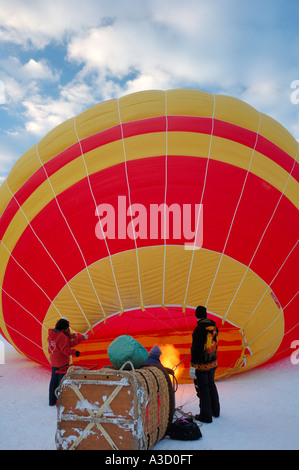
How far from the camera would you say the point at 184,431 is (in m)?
3.25

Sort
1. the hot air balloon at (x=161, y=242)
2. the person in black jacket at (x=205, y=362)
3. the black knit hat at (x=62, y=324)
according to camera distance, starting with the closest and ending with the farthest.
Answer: the person in black jacket at (x=205, y=362) < the black knit hat at (x=62, y=324) < the hot air balloon at (x=161, y=242)

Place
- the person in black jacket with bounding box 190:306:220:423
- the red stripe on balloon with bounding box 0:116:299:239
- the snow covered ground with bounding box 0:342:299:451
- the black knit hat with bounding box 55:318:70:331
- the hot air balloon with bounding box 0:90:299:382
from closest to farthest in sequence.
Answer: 1. the snow covered ground with bounding box 0:342:299:451
2. the person in black jacket with bounding box 190:306:220:423
3. the black knit hat with bounding box 55:318:70:331
4. the hot air balloon with bounding box 0:90:299:382
5. the red stripe on balloon with bounding box 0:116:299:239

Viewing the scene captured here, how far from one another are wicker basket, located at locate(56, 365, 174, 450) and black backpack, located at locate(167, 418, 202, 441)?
0.25 m

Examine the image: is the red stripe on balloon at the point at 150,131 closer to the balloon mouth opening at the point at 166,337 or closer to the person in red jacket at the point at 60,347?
the person in red jacket at the point at 60,347

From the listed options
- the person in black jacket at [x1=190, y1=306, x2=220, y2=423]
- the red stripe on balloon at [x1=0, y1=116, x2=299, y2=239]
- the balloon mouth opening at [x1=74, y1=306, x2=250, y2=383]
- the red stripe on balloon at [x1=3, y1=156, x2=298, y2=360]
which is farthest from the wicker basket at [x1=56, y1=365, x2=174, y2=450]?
the red stripe on balloon at [x1=0, y1=116, x2=299, y2=239]

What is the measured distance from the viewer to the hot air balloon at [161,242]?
4590 millimetres

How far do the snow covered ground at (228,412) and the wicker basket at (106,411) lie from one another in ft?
1.05

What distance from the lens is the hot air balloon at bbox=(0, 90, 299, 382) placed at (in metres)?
4.59

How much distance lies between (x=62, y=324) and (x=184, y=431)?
5.59 ft

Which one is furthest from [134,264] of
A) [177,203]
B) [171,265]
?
[177,203]

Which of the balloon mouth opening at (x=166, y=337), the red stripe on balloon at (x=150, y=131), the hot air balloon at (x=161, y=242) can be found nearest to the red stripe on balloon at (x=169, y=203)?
the hot air balloon at (x=161, y=242)

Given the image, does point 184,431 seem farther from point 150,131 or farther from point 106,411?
point 150,131

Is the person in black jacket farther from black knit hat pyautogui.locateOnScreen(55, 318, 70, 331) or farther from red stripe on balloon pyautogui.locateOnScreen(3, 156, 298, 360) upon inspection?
black knit hat pyautogui.locateOnScreen(55, 318, 70, 331)

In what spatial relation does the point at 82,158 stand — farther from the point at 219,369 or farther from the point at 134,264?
the point at 219,369
